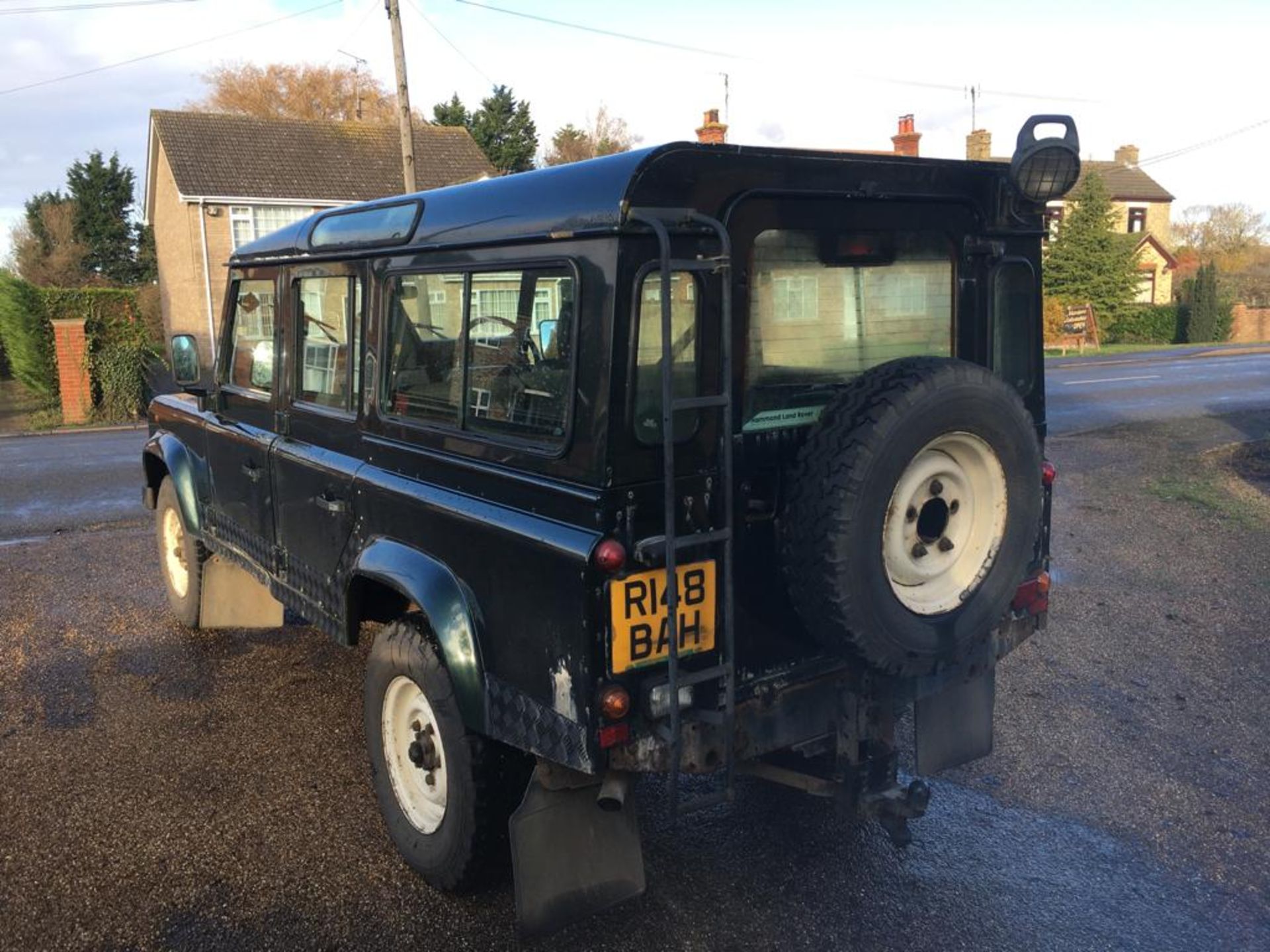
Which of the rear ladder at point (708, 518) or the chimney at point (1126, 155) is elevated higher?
the chimney at point (1126, 155)

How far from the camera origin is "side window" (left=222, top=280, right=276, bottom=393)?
14.8 ft

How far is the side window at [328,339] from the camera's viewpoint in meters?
3.78

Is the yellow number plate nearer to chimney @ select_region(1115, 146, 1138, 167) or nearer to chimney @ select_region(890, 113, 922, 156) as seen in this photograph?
chimney @ select_region(890, 113, 922, 156)

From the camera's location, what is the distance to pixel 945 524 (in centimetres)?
300

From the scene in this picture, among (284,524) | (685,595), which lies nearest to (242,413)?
(284,524)

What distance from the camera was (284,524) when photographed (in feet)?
14.0

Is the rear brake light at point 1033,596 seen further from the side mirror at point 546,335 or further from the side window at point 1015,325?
the side mirror at point 546,335

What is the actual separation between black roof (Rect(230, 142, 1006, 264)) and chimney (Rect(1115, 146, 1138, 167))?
69172 millimetres

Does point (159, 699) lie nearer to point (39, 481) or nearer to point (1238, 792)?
point (1238, 792)

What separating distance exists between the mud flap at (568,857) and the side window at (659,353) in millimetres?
1063

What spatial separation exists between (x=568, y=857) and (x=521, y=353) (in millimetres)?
1429

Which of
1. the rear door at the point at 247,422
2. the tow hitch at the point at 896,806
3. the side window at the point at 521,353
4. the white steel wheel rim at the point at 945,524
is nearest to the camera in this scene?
the side window at the point at 521,353

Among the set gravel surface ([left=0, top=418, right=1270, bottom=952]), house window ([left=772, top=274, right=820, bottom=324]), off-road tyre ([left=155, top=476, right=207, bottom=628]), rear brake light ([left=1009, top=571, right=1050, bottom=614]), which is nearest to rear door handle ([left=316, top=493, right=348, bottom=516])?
gravel surface ([left=0, top=418, right=1270, bottom=952])

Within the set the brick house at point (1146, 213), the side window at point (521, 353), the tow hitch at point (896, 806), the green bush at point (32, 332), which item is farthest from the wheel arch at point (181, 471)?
the brick house at point (1146, 213)
